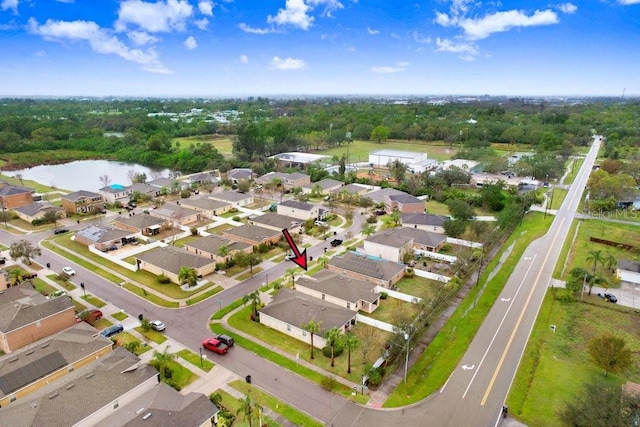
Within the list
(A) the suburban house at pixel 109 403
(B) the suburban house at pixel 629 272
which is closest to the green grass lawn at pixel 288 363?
(A) the suburban house at pixel 109 403

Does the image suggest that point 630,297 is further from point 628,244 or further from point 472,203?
point 472,203

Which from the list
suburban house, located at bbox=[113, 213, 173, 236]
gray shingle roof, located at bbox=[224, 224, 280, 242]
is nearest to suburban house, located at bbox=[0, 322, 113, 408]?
gray shingle roof, located at bbox=[224, 224, 280, 242]

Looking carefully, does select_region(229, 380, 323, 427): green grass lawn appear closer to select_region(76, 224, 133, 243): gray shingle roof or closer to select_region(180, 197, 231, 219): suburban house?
select_region(76, 224, 133, 243): gray shingle roof


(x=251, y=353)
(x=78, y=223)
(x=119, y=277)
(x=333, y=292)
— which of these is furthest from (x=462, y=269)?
(x=78, y=223)

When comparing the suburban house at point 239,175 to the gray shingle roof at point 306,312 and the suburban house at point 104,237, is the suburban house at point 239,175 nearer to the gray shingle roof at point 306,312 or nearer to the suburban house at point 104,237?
the suburban house at point 104,237

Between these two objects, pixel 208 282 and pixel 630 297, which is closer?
pixel 630 297

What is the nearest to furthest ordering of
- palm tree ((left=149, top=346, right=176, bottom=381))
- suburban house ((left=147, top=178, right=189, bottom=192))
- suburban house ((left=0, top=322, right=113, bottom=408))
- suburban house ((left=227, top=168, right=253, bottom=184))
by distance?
suburban house ((left=0, top=322, right=113, bottom=408))
palm tree ((left=149, top=346, right=176, bottom=381))
suburban house ((left=147, top=178, right=189, bottom=192))
suburban house ((left=227, top=168, right=253, bottom=184))

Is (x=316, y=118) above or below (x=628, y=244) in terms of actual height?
→ above
